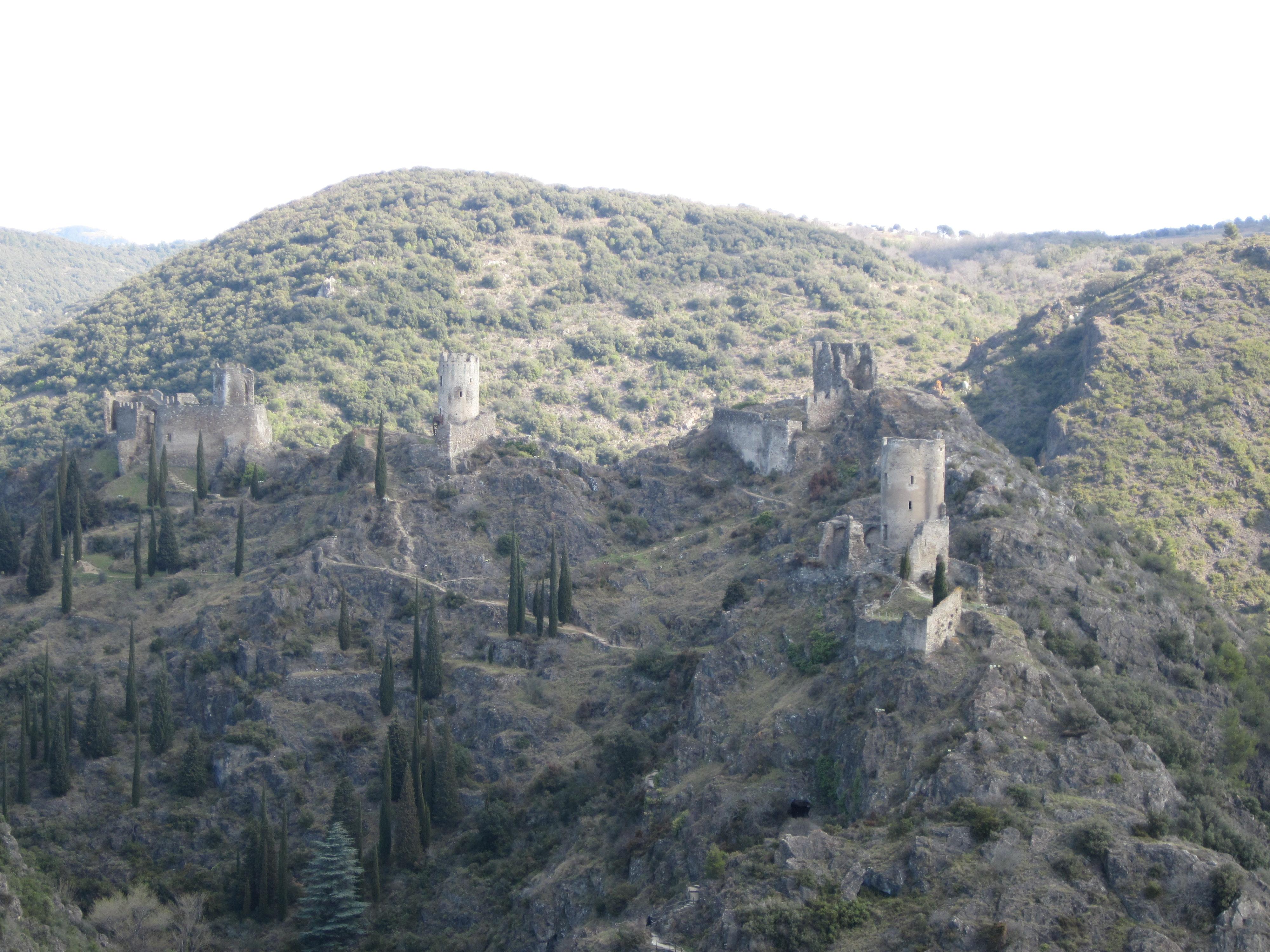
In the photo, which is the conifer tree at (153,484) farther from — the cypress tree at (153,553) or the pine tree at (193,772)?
the pine tree at (193,772)

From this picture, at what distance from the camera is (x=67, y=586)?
72312 mm

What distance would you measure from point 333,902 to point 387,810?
4461 millimetres

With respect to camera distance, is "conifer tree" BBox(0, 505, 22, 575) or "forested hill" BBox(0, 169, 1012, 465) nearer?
"conifer tree" BBox(0, 505, 22, 575)

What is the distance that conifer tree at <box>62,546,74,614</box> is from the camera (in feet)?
237

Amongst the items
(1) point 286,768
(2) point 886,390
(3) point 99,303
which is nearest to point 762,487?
(2) point 886,390

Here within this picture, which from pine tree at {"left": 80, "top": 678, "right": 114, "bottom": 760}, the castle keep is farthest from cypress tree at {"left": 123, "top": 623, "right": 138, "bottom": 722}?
the castle keep

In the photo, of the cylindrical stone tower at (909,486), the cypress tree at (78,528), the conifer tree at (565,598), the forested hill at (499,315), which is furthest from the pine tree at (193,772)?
the forested hill at (499,315)

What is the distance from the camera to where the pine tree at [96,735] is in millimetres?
65938

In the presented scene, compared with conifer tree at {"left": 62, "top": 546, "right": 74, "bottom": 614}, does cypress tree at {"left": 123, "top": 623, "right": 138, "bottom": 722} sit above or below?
below

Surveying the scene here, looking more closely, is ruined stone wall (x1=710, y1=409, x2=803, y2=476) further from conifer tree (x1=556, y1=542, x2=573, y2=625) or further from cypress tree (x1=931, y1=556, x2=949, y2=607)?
cypress tree (x1=931, y1=556, x2=949, y2=607)

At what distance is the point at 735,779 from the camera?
176 ft

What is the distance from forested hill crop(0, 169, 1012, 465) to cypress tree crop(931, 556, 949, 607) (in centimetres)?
6111

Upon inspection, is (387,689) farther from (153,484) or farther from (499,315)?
(499,315)

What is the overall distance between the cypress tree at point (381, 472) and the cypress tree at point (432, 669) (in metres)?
8.52
